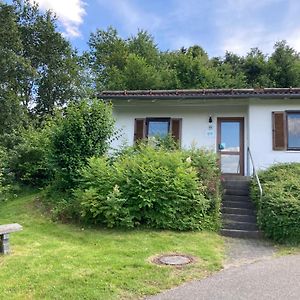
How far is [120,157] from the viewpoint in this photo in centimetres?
1080

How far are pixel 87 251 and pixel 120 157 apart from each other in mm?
4269

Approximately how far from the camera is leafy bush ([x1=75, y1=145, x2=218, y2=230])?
864 centimetres

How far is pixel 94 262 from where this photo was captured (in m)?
6.15

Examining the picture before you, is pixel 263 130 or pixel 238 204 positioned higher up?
pixel 263 130

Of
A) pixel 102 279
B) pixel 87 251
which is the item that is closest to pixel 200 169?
pixel 87 251

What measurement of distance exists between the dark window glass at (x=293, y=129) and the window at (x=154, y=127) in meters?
3.90

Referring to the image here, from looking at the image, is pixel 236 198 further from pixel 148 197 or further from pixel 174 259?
pixel 174 259

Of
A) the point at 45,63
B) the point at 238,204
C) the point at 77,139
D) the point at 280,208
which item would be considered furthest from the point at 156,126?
the point at 45,63

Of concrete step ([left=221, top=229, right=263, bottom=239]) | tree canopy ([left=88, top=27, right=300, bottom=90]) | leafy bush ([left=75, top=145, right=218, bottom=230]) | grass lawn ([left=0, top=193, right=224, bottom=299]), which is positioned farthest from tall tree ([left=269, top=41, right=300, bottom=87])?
grass lawn ([left=0, top=193, right=224, bottom=299])

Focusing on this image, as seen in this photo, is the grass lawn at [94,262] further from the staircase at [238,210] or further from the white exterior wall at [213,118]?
the white exterior wall at [213,118]

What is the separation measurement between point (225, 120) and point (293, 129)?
7.91 feet

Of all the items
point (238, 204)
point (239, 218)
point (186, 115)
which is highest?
point (186, 115)

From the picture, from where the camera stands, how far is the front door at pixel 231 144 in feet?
44.0

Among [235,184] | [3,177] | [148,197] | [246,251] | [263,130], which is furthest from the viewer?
[263,130]
